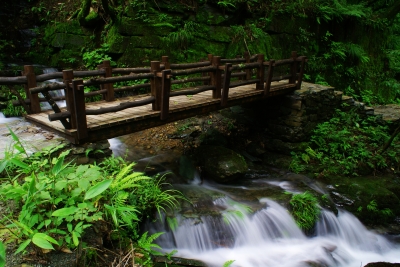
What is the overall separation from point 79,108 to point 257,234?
390 centimetres

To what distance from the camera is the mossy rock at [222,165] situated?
735 cm

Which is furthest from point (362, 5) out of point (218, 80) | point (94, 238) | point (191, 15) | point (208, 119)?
point (94, 238)

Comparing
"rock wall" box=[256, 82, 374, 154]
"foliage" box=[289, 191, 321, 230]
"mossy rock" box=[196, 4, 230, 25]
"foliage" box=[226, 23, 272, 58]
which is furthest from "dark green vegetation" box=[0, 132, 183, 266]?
"mossy rock" box=[196, 4, 230, 25]

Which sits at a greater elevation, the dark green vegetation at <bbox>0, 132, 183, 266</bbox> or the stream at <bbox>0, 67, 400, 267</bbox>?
the dark green vegetation at <bbox>0, 132, 183, 266</bbox>

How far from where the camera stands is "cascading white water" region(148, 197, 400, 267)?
5316 millimetres

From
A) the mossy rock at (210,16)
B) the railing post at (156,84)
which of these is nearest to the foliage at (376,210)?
the railing post at (156,84)

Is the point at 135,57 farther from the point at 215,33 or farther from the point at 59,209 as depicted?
the point at 59,209

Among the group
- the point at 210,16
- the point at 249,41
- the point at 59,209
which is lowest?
the point at 59,209

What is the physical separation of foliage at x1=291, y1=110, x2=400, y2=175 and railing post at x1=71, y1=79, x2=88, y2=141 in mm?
5955

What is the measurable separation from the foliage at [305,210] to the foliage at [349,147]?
1.89 metres

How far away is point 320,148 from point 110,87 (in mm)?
6210

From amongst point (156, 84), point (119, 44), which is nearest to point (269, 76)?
point (156, 84)

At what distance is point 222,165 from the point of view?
7441mm

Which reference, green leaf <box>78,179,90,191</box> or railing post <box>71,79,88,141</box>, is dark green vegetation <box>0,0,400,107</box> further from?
green leaf <box>78,179,90,191</box>
